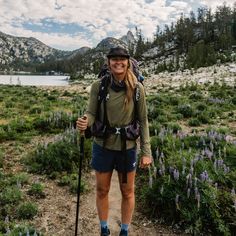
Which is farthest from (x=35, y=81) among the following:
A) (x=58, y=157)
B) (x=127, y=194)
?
(x=127, y=194)

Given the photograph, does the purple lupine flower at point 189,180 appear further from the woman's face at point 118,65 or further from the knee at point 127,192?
the woman's face at point 118,65

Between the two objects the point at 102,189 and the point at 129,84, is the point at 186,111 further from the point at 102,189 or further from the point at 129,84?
the point at 129,84

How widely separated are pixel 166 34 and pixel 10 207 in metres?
106

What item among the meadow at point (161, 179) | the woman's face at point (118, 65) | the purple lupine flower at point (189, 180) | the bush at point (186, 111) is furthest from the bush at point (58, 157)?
the bush at point (186, 111)

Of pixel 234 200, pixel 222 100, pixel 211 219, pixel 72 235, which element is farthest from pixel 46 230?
pixel 222 100

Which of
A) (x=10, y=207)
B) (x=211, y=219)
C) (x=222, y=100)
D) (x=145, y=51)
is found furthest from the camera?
(x=145, y=51)

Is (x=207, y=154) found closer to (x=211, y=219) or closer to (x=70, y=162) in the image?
(x=211, y=219)

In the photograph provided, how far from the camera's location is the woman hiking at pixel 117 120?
4465 millimetres

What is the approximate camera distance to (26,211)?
5.96 m

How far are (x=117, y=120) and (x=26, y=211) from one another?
2653 millimetres

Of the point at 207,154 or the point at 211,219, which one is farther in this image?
the point at 207,154

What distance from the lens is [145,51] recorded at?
104 m

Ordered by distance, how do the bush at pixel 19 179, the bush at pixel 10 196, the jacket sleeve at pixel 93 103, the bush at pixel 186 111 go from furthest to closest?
the bush at pixel 186 111
the bush at pixel 19 179
the bush at pixel 10 196
the jacket sleeve at pixel 93 103

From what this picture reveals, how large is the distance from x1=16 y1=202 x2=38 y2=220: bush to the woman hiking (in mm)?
1807
